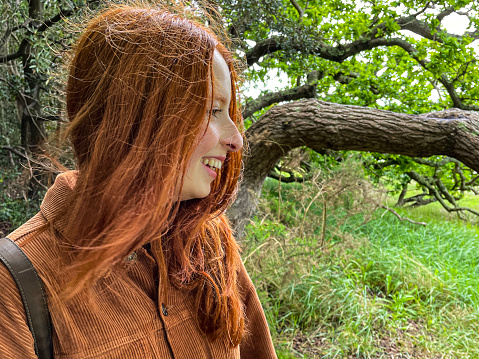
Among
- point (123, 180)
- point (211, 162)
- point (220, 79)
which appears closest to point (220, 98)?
point (220, 79)

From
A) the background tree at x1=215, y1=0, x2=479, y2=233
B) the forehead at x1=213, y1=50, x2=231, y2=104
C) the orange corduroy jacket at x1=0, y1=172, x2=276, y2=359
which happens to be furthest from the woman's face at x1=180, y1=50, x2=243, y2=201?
the background tree at x1=215, y1=0, x2=479, y2=233

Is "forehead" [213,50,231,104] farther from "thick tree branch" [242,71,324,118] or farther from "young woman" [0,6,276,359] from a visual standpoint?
"thick tree branch" [242,71,324,118]

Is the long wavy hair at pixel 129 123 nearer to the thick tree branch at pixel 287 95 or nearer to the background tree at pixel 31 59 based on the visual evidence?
the background tree at pixel 31 59

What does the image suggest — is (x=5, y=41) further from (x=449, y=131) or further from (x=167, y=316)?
(x=449, y=131)

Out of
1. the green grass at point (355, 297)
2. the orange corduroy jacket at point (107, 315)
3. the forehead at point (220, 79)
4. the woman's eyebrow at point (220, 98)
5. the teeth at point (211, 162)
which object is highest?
the forehead at point (220, 79)

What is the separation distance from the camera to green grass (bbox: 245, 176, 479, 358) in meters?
3.30

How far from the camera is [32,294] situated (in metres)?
0.80

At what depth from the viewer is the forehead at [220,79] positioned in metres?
0.99

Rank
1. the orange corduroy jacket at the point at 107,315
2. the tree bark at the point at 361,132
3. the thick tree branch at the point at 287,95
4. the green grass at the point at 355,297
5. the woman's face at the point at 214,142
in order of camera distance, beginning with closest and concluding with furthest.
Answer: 1. the orange corduroy jacket at the point at 107,315
2. the woman's face at the point at 214,142
3. the green grass at the point at 355,297
4. the tree bark at the point at 361,132
5. the thick tree branch at the point at 287,95

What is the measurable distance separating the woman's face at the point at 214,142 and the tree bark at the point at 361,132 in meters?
2.79

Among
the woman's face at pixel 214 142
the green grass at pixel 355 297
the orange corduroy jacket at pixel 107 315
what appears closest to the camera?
the orange corduroy jacket at pixel 107 315

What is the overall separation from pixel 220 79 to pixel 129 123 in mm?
285

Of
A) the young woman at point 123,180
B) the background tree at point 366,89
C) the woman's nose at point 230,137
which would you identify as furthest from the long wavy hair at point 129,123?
the background tree at point 366,89

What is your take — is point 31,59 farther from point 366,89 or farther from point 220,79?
point 366,89
